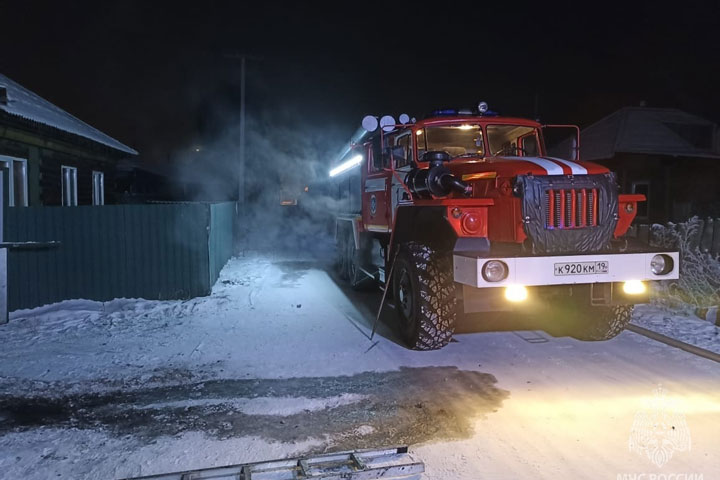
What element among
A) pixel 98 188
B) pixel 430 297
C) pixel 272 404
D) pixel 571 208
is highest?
pixel 98 188

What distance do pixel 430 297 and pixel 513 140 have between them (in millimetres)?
2780

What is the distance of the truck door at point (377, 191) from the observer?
25.4 feet

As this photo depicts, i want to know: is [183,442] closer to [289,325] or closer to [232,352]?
[232,352]

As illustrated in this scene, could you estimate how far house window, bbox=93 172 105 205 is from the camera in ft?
53.4

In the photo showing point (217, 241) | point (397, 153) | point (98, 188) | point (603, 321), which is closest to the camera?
point (603, 321)

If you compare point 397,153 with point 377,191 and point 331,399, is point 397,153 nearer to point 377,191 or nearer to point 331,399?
point 377,191

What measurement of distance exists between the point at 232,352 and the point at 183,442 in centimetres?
243

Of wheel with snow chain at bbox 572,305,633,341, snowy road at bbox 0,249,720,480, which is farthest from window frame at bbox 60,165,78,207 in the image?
wheel with snow chain at bbox 572,305,633,341

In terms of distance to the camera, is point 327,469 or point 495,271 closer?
point 327,469

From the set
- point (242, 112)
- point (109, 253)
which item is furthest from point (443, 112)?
point (242, 112)

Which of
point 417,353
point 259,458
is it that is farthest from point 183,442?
point 417,353

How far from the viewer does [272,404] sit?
15.6ft

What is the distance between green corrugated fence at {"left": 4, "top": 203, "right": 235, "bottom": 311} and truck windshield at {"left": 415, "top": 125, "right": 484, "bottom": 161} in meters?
4.19

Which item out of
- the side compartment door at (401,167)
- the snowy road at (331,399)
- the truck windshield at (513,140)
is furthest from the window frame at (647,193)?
the side compartment door at (401,167)
